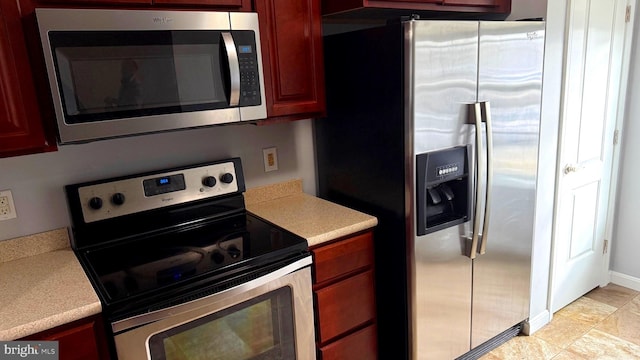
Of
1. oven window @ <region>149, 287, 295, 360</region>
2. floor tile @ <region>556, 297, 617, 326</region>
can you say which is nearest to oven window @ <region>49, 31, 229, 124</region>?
oven window @ <region>149, 287, 295, 360</region>

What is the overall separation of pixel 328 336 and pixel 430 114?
991 millimetres

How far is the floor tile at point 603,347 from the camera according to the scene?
2.30 metres

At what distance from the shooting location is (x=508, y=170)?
211 centimetres

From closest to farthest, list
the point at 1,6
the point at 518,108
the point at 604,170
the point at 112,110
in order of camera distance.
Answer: the point at 1,6 < the point at 112,110 < the point at 518,108 < the point at 604,170

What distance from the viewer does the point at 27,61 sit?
1344 millimetres

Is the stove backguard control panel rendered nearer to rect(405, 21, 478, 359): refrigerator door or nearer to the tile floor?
rect(405, 21, 478, 359): refrigerator door

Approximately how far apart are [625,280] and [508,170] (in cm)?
161

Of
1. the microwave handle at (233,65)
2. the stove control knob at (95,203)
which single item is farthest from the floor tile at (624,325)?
the stove control knob at (95,203)

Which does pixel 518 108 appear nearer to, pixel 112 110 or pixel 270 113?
pixel 270 113

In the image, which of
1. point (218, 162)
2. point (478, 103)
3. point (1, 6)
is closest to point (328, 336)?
point (218, 162)

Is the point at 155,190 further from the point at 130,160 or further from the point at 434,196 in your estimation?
the point at 434,196

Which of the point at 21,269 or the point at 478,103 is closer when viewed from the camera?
the point at 21,269

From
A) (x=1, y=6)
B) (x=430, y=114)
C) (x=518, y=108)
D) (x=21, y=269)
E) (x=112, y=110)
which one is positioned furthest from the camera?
(x=518, y=108)

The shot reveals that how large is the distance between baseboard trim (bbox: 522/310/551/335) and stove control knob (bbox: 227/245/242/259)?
69.3 inches
